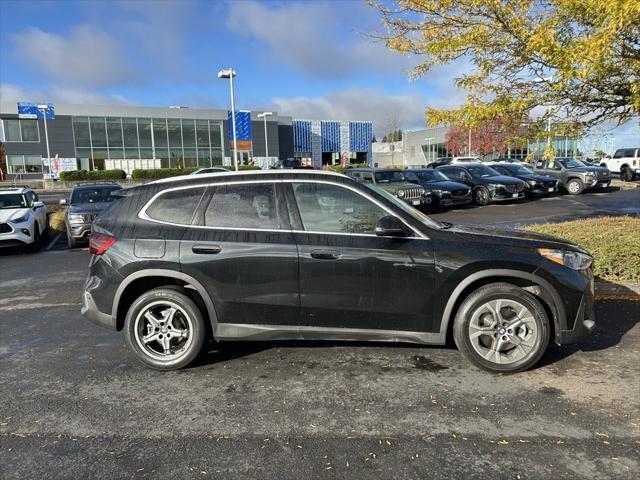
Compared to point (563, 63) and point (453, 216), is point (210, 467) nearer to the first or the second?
point (563, 63)

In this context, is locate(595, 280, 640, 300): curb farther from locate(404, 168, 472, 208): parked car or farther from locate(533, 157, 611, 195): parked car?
locate(533, 157, 611, 195): parked car

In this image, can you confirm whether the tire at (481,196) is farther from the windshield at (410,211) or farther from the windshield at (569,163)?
the windshield at (410,211)

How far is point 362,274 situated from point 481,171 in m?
18.6

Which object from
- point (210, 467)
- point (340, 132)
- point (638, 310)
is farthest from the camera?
point (340, 132)

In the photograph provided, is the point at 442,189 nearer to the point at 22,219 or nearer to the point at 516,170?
the point at 516,170

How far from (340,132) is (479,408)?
68763 mm

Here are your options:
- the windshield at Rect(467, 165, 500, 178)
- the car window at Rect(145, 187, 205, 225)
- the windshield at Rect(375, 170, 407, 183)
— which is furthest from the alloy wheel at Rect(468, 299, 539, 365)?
the windshield at Rect(467, 165, 500, 178)

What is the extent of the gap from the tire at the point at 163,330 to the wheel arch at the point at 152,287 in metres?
0.09

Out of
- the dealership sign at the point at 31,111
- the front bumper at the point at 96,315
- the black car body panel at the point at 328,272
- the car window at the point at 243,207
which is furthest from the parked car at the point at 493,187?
the dealership sign at the point at 31,111

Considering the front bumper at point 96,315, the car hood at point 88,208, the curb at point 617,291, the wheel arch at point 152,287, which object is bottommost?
the curb at point 617,291

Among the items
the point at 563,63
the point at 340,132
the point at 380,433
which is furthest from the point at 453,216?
the point at 340,132

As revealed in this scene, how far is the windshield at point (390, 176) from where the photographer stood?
17.3 m

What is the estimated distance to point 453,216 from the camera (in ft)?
53.3

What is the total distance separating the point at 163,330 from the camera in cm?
439
